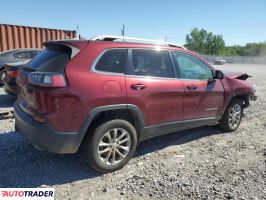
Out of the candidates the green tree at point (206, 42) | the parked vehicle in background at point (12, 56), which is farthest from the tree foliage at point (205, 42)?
the parked vehicle in background at point (12, 56)

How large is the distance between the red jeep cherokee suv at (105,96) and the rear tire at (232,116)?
111cm

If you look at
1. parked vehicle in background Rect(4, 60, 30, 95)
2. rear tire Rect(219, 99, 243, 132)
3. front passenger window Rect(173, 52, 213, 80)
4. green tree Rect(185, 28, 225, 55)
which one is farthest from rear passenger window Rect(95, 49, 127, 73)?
green tree Rect(185, 28, 225, 55)

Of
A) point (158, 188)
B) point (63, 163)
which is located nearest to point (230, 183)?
point (158, 188)

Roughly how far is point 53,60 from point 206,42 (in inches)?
3565

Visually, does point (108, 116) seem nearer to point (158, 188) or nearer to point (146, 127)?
point (146, 127)

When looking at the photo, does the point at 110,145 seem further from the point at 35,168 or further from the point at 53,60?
the point at 53,60

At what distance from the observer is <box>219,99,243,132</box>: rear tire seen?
5.65 m

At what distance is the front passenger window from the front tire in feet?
4.62

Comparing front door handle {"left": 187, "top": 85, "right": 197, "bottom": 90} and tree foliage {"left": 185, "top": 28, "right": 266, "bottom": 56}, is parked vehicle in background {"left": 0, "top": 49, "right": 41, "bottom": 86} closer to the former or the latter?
front door handle {"left": 187, "top": 85, "right": 197, "bottom": 90}

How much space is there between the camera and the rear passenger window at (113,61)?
3635 millimetres

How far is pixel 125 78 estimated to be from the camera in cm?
375

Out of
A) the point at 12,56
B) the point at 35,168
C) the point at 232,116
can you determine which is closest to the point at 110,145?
the point at 35,168

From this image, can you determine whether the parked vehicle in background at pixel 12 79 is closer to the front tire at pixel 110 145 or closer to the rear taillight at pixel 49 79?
the rear taillight at pixel 49 79

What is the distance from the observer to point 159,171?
3.93 metres
